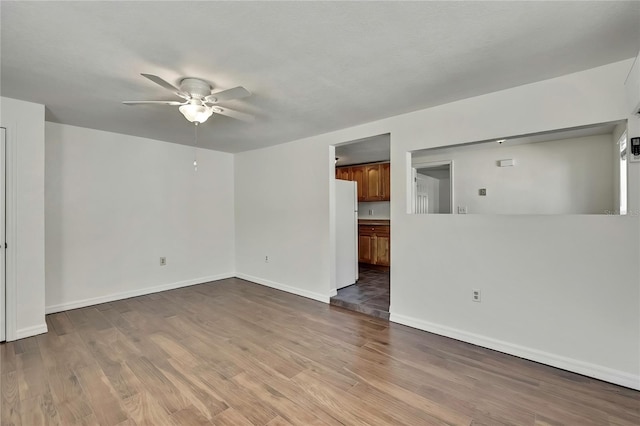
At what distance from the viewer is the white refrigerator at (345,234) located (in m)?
4.48

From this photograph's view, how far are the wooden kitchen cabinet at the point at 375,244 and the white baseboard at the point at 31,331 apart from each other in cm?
518

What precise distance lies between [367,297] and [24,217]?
4120mm

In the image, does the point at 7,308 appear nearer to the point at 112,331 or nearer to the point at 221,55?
the point at 112,331

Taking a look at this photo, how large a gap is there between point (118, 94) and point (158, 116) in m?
0.65

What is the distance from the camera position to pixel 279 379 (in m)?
2.22

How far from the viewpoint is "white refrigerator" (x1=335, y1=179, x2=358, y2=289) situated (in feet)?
14.7

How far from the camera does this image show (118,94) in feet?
8.87

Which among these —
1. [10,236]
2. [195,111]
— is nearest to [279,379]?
[195,111]

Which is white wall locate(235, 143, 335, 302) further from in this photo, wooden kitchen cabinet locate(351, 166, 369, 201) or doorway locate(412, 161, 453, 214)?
doorway locate(412, 161, 453, 214)

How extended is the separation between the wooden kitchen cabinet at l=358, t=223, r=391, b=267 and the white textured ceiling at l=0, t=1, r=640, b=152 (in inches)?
138

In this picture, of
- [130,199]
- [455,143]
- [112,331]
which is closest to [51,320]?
[112,331]

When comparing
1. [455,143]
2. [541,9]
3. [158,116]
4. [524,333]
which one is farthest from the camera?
[158,116]

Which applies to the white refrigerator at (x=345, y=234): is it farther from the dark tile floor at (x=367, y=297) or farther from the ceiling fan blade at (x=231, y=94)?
the ceiling fan blade at (x=231, y=94)

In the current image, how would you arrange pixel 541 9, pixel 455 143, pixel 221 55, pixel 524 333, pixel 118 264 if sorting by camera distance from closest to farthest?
pixel 541 9, pixel 221 55, pixel 524 333, pixel 455 143, pixel 118 264
